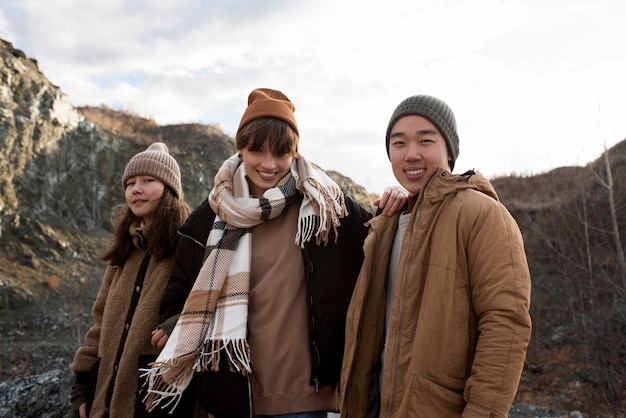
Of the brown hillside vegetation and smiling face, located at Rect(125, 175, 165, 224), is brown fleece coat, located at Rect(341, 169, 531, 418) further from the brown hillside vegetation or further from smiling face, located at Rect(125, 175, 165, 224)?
the brown hillside vegetation

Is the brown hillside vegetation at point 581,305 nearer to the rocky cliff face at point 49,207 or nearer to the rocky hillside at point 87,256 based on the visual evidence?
the rocky hillside at point 87,256

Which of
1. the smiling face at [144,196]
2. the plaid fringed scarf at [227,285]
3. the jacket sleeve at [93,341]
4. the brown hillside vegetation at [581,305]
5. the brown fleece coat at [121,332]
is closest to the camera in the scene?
the plaid fringed scarf at [227,285]

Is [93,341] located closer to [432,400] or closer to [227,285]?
[227,285]

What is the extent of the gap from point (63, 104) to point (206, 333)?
47.5 ft

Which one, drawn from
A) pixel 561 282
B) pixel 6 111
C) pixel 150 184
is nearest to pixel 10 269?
pixel 6 111

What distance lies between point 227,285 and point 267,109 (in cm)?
93

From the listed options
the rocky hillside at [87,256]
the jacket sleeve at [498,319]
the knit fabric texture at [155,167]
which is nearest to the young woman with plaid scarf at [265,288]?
the knit fabric texture at [155,167]

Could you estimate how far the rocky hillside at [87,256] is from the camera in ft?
31.3

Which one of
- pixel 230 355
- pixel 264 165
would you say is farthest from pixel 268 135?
pixel 230 355

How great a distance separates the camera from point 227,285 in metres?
2.22

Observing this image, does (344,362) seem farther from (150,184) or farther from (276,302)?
(150,184)

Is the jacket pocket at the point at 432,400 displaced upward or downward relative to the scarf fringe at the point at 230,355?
downward

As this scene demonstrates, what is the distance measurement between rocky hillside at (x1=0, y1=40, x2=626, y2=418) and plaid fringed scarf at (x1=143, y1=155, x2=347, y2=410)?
676cm

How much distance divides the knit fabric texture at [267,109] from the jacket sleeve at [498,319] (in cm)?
118
